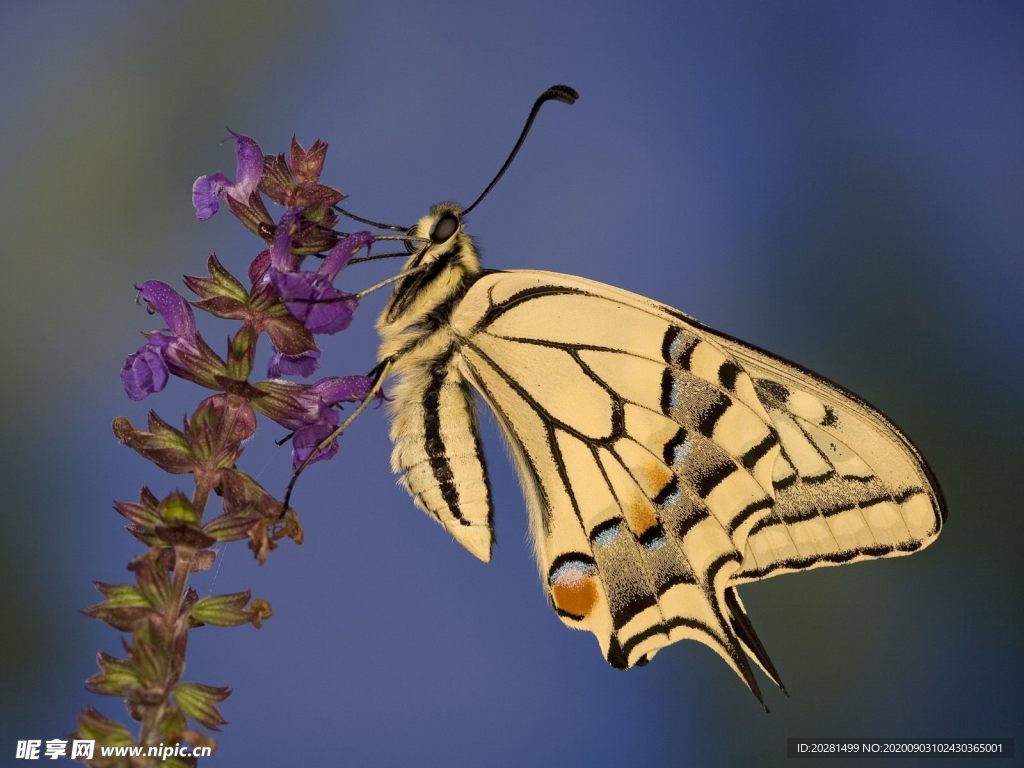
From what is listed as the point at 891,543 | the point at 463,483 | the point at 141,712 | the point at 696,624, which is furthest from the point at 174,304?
the point at 891,543

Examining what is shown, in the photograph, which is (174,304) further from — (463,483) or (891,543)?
(891,543)

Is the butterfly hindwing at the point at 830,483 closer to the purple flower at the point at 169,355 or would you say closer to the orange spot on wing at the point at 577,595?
the orange spot on wing at the point at 577,595

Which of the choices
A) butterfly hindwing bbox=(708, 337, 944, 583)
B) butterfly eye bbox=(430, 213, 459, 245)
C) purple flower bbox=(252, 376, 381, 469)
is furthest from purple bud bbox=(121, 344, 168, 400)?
butterfly hindwing bbox=(708, 337, 944, 583)

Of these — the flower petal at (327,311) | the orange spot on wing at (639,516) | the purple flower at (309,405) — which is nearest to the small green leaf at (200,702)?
the purple flower at (309,405)

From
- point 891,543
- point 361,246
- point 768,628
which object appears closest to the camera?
point 361,246

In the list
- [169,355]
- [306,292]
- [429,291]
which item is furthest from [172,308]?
[429,291]

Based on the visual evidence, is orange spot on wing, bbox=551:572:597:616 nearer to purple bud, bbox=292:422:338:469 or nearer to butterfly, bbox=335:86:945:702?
butterfly, bbox=335:86:945:702
